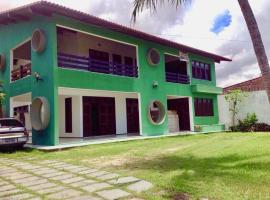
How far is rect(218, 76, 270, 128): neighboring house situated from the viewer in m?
→ 23.4

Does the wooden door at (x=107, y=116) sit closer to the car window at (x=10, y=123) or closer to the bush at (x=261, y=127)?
the car window at (x=10, y=123)

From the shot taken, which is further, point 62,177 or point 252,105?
point 252,105

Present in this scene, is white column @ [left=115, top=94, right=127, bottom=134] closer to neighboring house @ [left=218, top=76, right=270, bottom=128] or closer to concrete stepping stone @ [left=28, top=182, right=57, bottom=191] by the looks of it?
neighboring house @ [left=218, top=76, right=270, bottom=128]

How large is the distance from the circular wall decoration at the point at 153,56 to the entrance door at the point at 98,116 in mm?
3601

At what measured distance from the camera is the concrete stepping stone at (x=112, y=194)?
5080 mm

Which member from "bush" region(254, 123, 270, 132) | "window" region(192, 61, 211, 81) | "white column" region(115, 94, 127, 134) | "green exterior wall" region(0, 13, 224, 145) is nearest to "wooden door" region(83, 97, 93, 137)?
"white column" region(115, 94, 127, 134)

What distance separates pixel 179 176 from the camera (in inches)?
253

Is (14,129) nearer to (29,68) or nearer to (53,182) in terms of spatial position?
(29,68)

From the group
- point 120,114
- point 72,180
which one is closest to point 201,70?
point 120,114

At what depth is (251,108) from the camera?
2405cm

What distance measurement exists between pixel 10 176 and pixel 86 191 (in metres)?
2.75

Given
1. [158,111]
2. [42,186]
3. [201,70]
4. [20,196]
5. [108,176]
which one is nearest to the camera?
[20,196]

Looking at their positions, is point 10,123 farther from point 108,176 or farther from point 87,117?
point 108,176

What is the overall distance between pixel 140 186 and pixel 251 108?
2051cm
